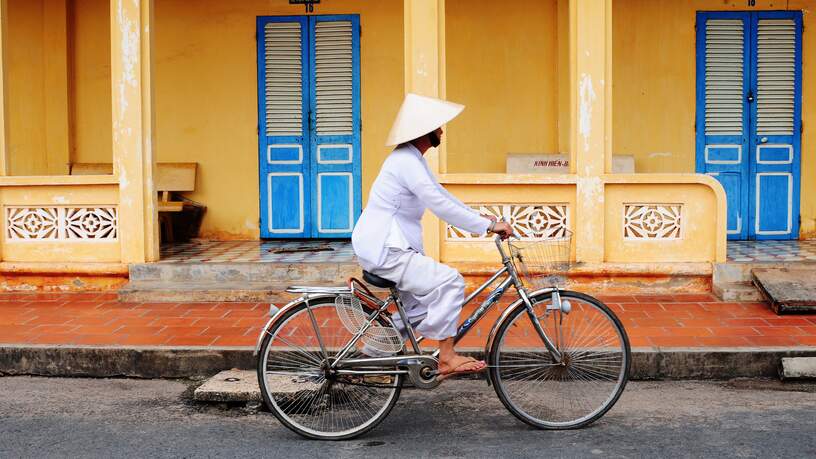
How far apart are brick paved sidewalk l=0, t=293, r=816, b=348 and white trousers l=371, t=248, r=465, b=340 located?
177cm

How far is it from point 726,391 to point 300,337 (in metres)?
2.87

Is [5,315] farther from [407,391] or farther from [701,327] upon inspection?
[701,327]

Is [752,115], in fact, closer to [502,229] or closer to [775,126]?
[775,126]

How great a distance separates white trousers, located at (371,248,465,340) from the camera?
180 inches

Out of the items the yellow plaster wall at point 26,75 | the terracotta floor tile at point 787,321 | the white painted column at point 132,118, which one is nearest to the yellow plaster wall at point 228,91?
the yellow plaster wall at point 26,75

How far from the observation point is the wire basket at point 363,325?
15.1 feet

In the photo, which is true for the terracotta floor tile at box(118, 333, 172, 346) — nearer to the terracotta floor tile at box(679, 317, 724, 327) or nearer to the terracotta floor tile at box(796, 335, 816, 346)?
the terracotta floor tile at box(679, 317, 724, 327)

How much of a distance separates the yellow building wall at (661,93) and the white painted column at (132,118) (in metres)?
5.37

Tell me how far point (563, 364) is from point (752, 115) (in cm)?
675

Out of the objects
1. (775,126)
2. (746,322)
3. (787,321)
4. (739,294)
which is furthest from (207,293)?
(775,126)

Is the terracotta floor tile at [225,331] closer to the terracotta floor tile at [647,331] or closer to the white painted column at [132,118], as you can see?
the white painted column at [132,118]

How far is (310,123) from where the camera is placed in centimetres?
1065

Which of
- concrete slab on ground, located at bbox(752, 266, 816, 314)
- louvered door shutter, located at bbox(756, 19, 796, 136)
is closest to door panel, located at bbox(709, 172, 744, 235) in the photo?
louvered door shutter, located at bbox(756, 19, 796, 136)

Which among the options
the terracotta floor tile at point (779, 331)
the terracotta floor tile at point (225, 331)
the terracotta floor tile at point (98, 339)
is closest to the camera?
the terracotta floor tile at point (98, 339)
